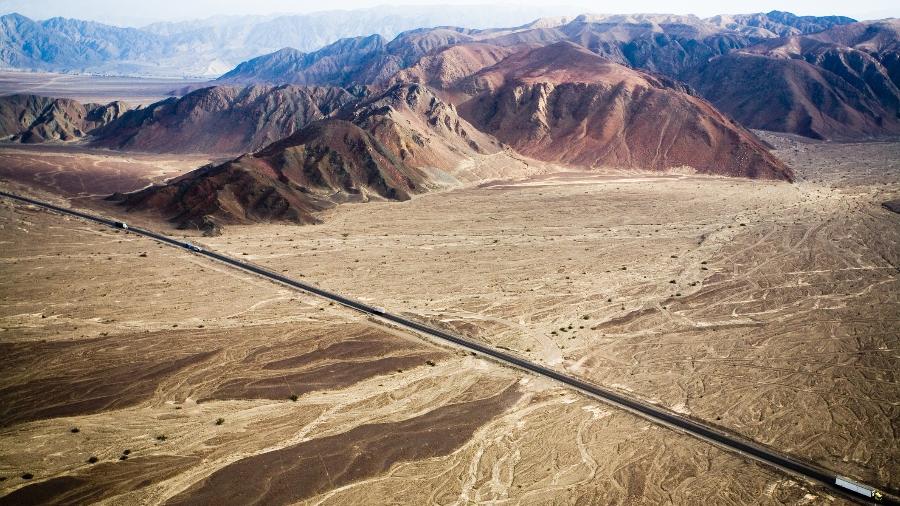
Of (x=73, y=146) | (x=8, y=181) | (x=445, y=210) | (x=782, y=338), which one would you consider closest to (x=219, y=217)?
(x=445, y=210)

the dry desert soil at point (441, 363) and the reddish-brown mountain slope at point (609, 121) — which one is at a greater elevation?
the reddish-brown mountain slope at point (609, 121)

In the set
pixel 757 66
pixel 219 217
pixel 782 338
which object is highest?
pixel 757 66

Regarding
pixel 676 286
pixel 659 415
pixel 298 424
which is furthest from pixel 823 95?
pixel 298 424

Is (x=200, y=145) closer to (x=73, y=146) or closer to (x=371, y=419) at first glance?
(x=73, y=146)

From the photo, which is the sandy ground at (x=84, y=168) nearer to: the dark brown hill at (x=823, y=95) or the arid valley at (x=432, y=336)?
the arid valley at (x=432, y=336)

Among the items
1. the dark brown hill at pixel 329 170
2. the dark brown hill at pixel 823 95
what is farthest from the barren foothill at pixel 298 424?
the dark brown hill at pixel 823 95
